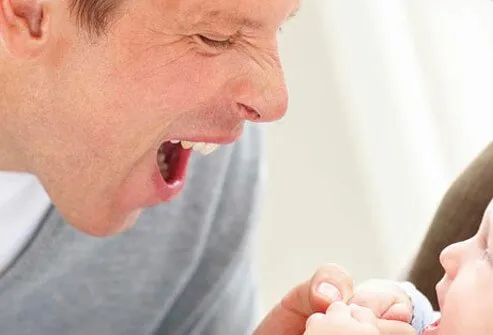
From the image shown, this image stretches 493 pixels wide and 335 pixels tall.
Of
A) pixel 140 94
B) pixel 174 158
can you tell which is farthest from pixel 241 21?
pixel 174 158

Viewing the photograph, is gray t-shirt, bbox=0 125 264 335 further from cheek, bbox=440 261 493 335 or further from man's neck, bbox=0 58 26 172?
cheek, bbox=440 261 493 335

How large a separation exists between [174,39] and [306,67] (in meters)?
1.01

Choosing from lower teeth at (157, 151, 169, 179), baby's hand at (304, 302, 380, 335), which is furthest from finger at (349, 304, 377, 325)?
lower teeth at (157, 151, 169, 179)

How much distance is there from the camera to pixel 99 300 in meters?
1.21

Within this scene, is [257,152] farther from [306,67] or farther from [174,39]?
[306,67]

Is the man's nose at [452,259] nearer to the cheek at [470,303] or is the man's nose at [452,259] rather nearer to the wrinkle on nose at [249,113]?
the cheek at [470,303]

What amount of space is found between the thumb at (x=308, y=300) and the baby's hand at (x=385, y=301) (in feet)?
0.05

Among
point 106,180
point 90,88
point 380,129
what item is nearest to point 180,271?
point 106,180

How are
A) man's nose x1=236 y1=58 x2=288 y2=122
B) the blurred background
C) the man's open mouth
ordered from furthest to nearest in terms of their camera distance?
the blurred background → the man's open mouth → man's nose x1=236 y1=58 x2=288 y2=122

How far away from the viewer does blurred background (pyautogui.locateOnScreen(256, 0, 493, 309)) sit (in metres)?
1.67

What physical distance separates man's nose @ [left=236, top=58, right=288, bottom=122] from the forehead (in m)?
0.06

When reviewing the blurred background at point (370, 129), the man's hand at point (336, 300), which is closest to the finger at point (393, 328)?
the man's hand at point (336, 300)

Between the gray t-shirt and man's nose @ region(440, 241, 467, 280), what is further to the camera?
the gray t-shirt

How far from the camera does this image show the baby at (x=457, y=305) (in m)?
0.89
